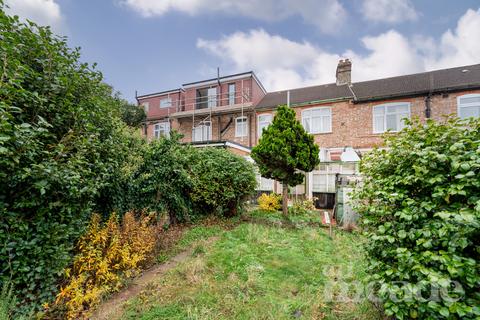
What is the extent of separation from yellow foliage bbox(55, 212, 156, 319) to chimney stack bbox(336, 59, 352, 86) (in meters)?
17.2

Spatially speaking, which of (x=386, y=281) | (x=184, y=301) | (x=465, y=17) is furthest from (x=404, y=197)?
(x=465, y=17)

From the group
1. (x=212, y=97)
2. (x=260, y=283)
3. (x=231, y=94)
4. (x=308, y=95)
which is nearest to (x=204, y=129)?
(x=212, y=97)

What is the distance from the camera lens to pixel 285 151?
7.39 m

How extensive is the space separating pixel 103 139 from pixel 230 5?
742cm

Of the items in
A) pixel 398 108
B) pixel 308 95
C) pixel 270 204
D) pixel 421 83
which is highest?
pixel 308 95

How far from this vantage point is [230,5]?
26.7ft

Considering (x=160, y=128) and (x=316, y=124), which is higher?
(x=160, y=128)

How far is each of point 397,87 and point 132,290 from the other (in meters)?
17.6

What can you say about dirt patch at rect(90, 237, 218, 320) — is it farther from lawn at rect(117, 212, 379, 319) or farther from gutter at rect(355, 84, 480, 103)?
gutter at rect(355, 84, 480, 103)

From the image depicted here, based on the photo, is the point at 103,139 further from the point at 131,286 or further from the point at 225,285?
the point at 225,285

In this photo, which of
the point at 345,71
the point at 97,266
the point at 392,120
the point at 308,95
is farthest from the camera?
the point at 308,95

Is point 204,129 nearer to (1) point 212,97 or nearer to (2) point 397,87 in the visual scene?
(1) point 212,97

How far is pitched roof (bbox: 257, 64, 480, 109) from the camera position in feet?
41.2

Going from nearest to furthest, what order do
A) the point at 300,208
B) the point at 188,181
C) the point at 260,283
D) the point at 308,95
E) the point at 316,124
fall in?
the point at 260,283, the point at 188,181, the point at 300,208, the point at 316,124, the point at 308,95
